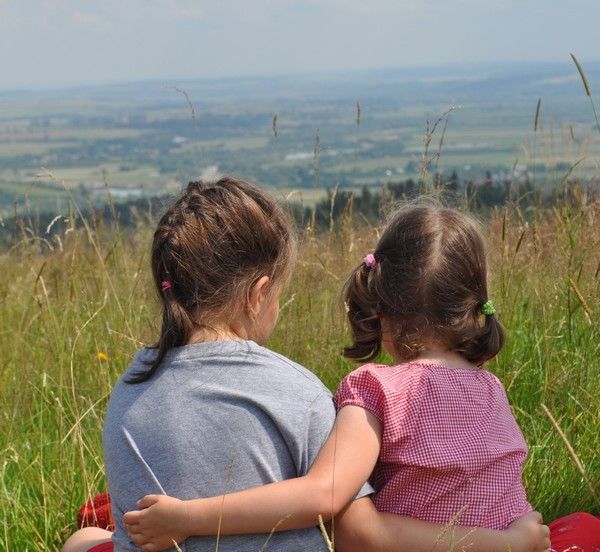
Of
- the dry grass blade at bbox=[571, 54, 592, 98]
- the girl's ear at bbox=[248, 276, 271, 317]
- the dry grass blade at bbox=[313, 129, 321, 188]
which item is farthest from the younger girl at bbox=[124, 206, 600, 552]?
the dry grass blade at bbox=[313, 129, 321, 188]

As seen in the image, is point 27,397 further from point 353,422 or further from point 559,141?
point 559,141

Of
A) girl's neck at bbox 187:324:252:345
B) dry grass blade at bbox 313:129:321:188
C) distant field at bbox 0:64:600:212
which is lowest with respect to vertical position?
distant field at bbox 0:64:600:212

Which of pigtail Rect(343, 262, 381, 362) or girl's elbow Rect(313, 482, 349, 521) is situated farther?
pigtail Rect(343, 262, 381, 362)

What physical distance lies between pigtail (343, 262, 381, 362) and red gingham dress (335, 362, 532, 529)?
0.18 m

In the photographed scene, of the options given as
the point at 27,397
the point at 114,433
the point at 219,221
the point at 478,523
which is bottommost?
the point at 27,397

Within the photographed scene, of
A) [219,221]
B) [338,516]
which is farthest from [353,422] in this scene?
[219,221]

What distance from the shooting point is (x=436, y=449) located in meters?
1.77

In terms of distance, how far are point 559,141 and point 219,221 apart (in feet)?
7.35

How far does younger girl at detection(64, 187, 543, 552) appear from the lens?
176cm

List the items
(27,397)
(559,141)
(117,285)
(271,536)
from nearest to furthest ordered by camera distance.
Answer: (271,536) → (27,397) → (559,141) → (117,285)

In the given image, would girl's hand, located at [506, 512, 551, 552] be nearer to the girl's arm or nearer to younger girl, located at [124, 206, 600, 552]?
younger girl, located at [124, 206, 600, 552]

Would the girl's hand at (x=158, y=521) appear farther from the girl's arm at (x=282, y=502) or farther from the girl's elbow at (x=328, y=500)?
the girl's elbow at (x=328, y=500)

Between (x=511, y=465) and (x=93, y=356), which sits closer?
(x=511, y=465)

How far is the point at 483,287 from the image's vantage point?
196 centimetres
